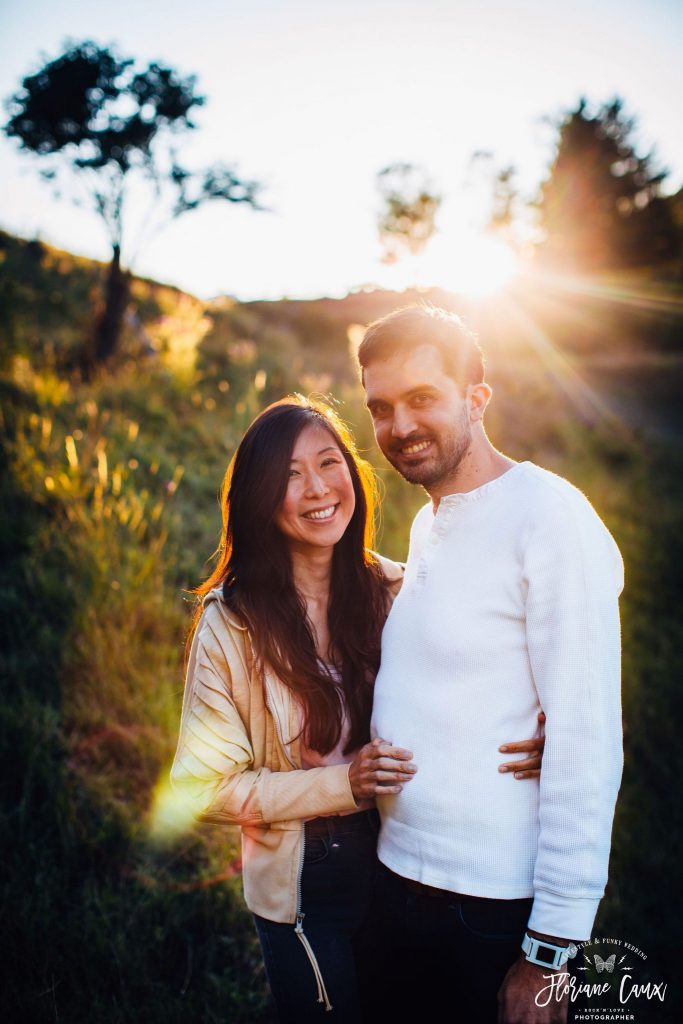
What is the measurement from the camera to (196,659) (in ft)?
6.82

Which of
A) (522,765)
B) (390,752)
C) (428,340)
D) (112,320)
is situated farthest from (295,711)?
(112,320)

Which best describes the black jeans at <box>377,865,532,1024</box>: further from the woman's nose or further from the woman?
the woman's nose

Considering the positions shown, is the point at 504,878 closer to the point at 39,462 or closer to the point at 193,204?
the point at 39,462

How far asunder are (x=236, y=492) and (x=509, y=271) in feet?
123

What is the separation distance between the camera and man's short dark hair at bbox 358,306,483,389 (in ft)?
7.00

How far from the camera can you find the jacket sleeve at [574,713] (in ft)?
5.02

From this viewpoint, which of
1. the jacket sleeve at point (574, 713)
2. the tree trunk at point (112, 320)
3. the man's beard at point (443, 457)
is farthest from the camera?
the tree trunk at point (112, 320)

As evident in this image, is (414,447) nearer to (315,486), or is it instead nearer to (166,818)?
(315,486)

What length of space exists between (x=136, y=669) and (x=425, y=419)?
305 centimetres

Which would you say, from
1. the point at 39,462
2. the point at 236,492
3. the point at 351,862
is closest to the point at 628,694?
the point at 351,862

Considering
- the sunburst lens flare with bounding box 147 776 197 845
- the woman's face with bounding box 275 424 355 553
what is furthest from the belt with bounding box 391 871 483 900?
the sunburst lens flare with bounding box 147 776 197 845

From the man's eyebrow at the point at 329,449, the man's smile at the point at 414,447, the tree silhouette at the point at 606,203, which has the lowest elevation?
the man's eyebrow at the point at 329,449

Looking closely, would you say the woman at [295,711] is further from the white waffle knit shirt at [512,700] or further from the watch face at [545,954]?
the watch face at [545,954]

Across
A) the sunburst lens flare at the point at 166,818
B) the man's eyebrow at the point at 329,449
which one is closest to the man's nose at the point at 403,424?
the man's eyebrow at the point at 329,449
